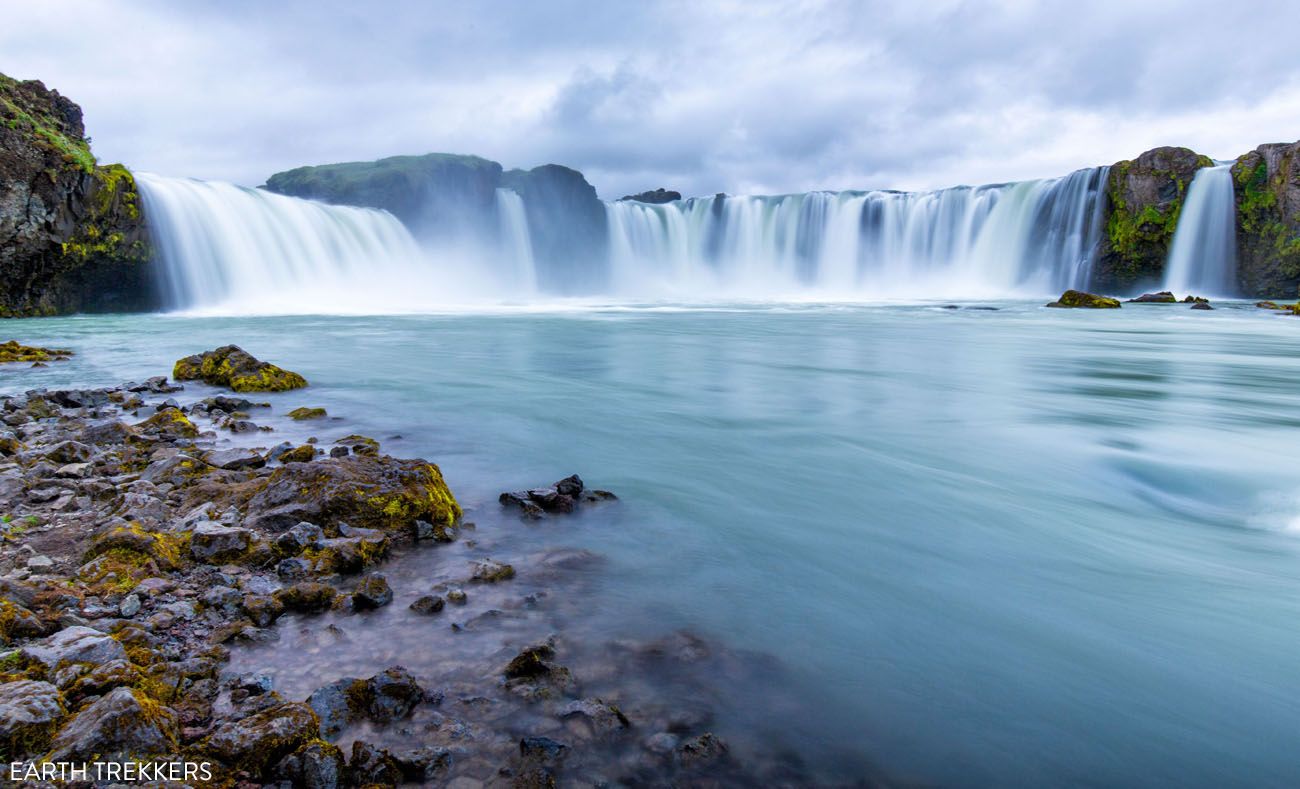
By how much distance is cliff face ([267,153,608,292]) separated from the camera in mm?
50531

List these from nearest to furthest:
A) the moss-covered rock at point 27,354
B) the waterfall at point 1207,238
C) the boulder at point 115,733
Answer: the boulder at point 115,733 → the moss-covered rock at point 27,354 → the waterfall at point 1207,238

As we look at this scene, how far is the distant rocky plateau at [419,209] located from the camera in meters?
21.6

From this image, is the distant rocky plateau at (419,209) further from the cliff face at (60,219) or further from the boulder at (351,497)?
the boulder at (351,497)

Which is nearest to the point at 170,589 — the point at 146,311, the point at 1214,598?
the point at 1214,598

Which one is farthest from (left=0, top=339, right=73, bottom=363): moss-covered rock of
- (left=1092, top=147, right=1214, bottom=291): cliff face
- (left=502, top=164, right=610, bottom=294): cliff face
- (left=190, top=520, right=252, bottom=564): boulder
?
(left=1092, top=147, right=1214, bottom=291): cliff face

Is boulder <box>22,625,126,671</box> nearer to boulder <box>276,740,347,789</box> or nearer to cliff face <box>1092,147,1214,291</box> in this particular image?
boulder <box>276,740,347,789</box>

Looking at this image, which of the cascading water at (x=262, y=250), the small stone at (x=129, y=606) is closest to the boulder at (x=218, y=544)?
the small stone at (x=129, y=606)

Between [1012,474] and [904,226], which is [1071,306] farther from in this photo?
[1012,474]

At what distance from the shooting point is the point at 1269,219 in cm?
3475

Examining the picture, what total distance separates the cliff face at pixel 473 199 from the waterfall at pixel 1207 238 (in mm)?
37014

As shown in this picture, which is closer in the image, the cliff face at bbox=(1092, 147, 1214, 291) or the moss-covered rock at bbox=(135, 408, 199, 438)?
the moss-covered rock at bbox=(135, 408, 199, 438)

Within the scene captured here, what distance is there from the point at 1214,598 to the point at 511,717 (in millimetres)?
3794

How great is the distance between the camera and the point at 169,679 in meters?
2.52

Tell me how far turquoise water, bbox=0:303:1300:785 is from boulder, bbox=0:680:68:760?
2.04 m
